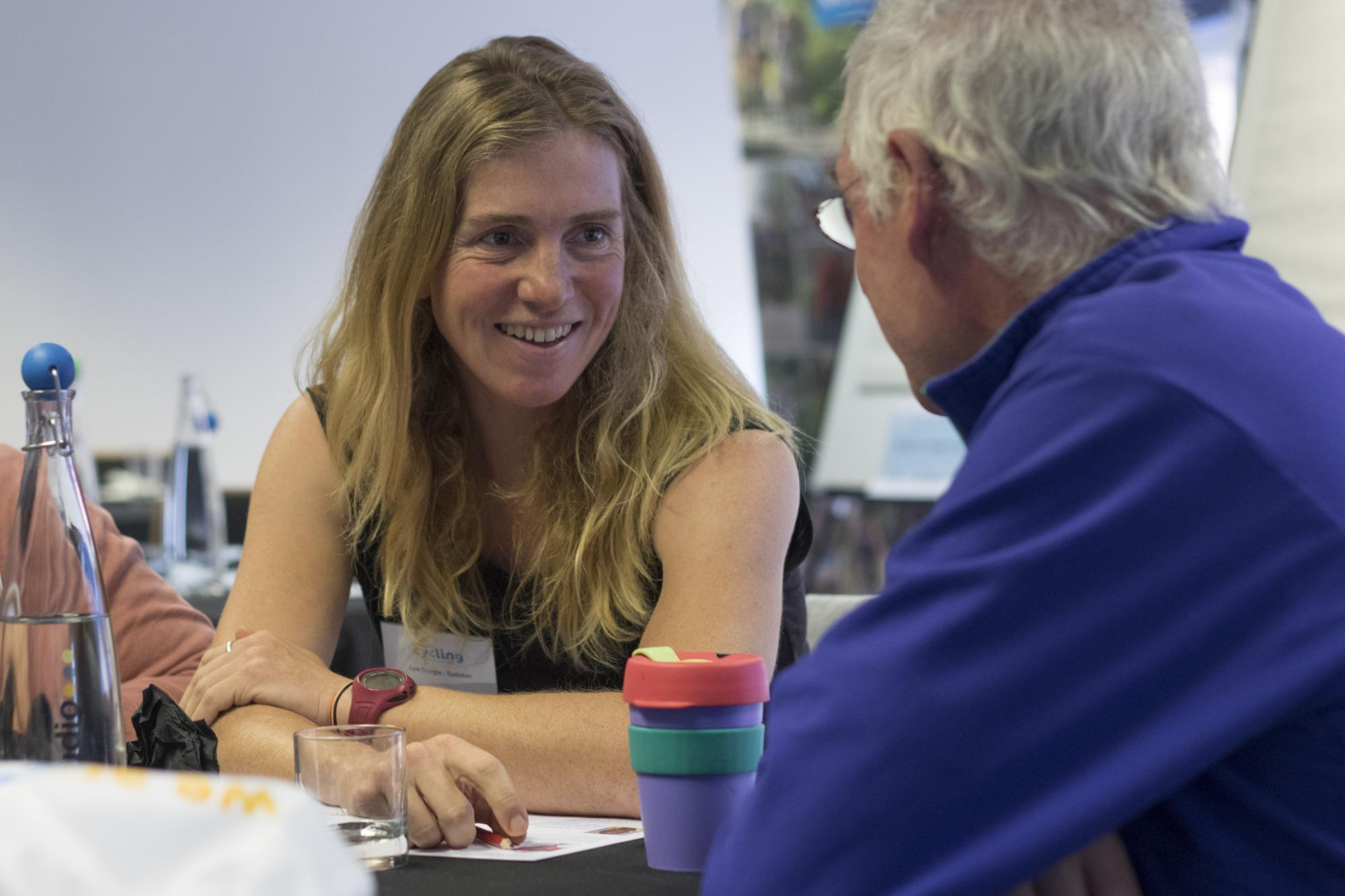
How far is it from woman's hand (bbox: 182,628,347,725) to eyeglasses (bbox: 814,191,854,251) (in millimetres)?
728

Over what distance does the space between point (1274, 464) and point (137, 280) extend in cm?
392

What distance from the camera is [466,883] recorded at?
0.97 m

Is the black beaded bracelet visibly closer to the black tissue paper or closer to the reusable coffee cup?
the black tissue paper

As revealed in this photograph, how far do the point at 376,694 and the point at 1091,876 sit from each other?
2.71ft

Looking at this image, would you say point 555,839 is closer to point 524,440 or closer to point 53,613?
point 53,613

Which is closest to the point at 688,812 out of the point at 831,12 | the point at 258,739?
the point at 258,739

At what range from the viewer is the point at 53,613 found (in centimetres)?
98

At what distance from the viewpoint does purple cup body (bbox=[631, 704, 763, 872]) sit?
1009mm

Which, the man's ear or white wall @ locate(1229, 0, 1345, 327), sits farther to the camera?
white wall @ locate(1229, 0, 1345, 327)

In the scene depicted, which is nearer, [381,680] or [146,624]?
[381,680]

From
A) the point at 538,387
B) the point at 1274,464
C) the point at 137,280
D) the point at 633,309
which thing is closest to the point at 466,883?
the point at 1274,464

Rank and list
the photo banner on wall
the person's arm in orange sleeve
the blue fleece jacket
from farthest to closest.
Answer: the photo banner on wall
the person's arm in orange sleeve
the blue fleece jacket

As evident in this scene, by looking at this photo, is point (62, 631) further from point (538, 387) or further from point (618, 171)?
point (618, 171)

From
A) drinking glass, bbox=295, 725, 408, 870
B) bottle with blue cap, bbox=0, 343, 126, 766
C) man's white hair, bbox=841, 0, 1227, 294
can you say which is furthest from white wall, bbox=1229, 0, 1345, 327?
bottle with blue cap, bbox=0, 343, 126, 766
